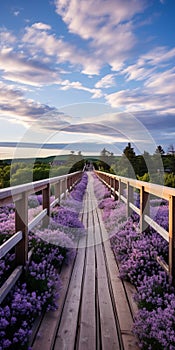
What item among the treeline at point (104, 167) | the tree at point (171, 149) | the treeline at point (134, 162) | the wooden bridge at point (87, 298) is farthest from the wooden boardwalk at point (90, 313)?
the tree at point (171, 149)

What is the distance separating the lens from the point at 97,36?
8.95m

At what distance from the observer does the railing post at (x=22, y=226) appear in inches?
110

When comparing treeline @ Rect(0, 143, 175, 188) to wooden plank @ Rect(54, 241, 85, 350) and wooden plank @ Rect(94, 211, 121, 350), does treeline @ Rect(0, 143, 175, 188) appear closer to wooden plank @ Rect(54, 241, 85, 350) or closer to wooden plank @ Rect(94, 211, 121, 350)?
wooden plank @ Rect(94, 211, 121, 350)

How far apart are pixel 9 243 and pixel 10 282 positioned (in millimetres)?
327

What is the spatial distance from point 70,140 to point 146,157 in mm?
13943

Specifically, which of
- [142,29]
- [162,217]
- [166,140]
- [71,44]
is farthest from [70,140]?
[166,140]

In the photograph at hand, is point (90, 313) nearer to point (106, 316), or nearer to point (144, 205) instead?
point (106, 316)

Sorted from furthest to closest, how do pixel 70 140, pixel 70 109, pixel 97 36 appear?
1. pixel 70 140
2. pixel 70 109
3. pixel 97 36

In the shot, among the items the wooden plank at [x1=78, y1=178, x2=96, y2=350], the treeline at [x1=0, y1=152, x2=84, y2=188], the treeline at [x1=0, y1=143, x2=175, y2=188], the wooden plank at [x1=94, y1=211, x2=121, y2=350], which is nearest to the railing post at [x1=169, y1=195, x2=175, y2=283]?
the wooden plank at [x1=94, y1=211, x2=121, y2=350]

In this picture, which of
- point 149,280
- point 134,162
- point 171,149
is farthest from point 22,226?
point 171,149

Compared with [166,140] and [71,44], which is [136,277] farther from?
[166,140]

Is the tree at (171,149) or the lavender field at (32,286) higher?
the tree at (171,149)

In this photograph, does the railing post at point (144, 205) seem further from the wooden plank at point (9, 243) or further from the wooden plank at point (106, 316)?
the wooden plank at point (9, 243)

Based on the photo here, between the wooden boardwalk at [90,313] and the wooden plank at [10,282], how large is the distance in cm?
37
